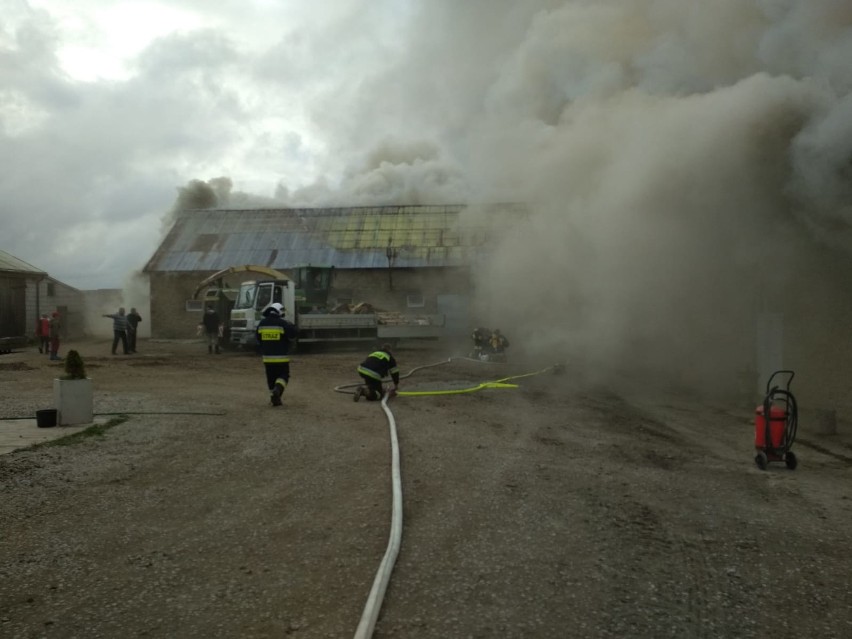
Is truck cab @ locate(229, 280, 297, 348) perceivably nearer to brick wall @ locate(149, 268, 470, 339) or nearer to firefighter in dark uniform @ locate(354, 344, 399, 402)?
brick wall @ locate(149, 268, 470, 339)

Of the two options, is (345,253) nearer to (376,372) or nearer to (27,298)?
(27,298)

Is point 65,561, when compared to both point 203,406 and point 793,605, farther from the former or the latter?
point 203,406

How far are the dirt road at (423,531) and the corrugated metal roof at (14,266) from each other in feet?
76.8

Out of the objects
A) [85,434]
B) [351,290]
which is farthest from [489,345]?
[351,290]

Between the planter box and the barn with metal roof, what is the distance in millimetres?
21323

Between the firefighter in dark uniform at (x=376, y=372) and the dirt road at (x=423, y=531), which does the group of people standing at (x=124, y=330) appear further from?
the dirt road at (x=423, y=531)

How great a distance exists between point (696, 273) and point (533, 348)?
6.34m

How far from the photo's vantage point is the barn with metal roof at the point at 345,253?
3247cm

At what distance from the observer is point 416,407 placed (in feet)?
37.8

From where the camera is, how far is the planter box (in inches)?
371

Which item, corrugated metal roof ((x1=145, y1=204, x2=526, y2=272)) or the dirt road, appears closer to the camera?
the dirt road

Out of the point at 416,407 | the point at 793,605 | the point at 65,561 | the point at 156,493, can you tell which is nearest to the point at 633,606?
the point at 793,605

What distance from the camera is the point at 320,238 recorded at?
35062 millimetres

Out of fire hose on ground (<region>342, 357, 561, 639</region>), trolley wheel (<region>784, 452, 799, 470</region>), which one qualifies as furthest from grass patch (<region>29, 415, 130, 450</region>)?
trolley wheel (<region>784, 452, 799, 470</region>)
